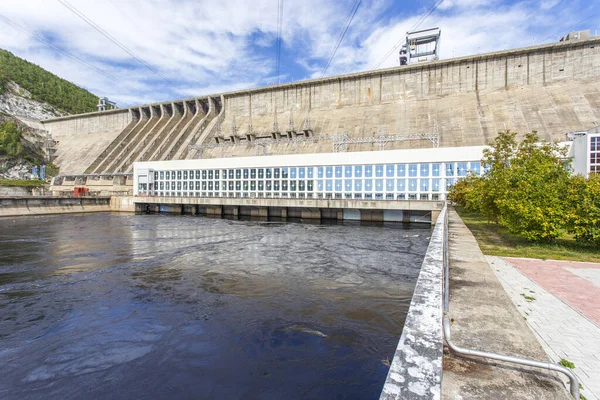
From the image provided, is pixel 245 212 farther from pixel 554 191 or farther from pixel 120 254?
pixel 554 191

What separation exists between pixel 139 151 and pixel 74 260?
47.7 metres

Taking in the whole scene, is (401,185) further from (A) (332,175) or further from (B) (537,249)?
(B) (537,249)

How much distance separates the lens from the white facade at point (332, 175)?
25828mm

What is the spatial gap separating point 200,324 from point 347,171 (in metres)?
23.8

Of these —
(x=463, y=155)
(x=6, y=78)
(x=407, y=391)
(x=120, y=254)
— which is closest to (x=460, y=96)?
(x=463, y=155)

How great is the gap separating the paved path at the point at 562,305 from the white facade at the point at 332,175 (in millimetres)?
18593

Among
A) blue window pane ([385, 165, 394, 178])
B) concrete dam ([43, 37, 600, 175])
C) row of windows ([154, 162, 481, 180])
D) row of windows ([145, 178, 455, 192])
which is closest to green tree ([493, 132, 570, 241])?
row of windows ([154, 162, 481, 180])

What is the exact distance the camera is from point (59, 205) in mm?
35469

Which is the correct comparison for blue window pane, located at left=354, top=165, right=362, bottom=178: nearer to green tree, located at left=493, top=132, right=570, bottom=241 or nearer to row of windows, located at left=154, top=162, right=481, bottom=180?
row of windows, located at left=154, top=162, right=481, bottom=180

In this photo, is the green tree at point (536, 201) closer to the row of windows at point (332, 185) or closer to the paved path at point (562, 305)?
the paved path at point (562, 305)

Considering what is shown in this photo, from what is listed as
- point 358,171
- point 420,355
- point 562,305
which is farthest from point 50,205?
point 562,305

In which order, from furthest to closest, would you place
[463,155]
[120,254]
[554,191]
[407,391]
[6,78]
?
[6,78] < [463,155] < [120,254] < [554,191] < [407,391]

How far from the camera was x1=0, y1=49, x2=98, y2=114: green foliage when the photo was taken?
88812 millimetres

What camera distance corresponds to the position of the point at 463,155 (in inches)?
989
